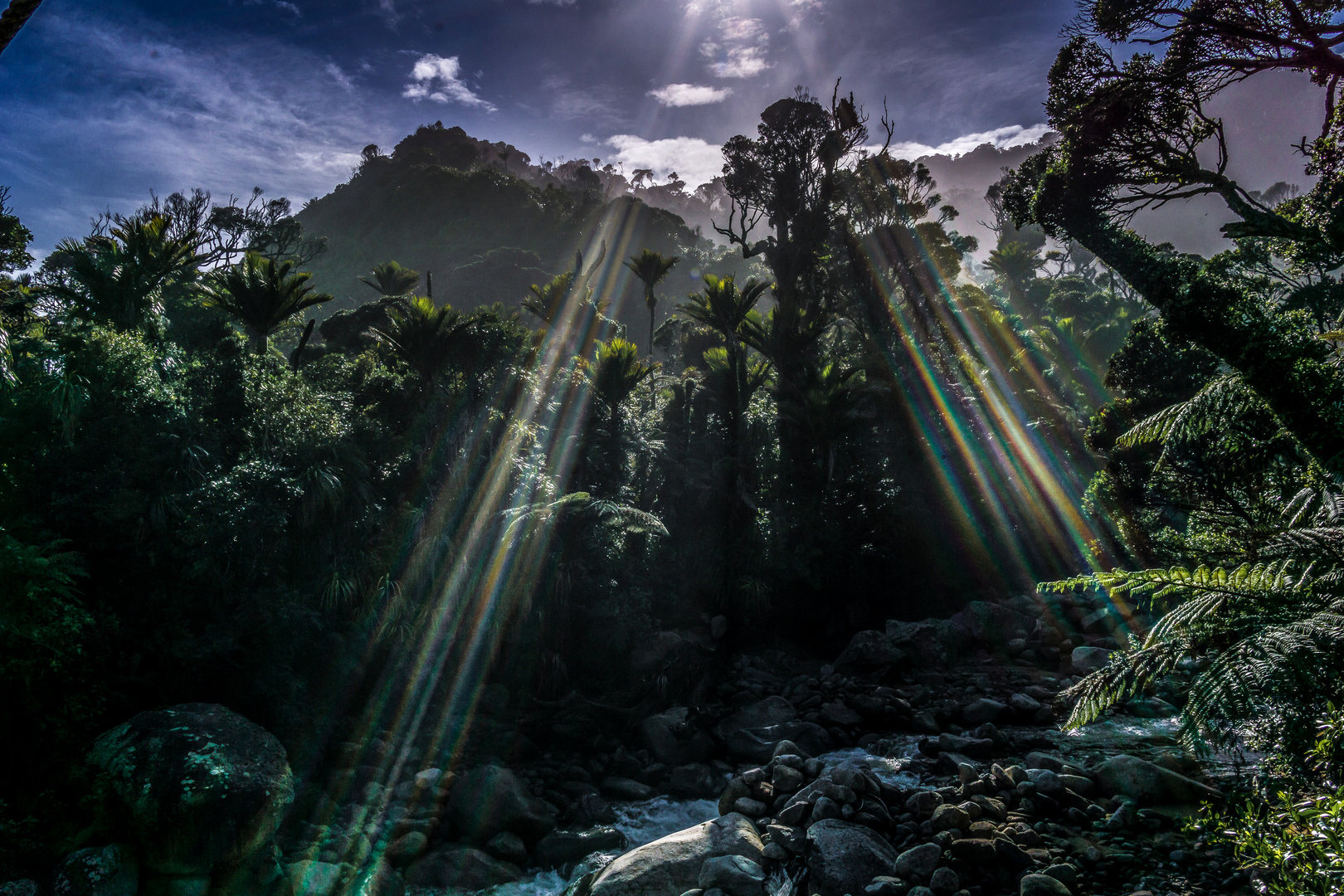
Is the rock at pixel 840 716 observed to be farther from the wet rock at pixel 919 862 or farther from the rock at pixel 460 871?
the rock at pixel 460 871

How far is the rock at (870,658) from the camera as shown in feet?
43.9

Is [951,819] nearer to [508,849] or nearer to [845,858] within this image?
[845,858]

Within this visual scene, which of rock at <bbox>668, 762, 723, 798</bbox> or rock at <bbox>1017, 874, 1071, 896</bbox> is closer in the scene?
rock at <bbox>1017, 874, 1071, 896</bbox>

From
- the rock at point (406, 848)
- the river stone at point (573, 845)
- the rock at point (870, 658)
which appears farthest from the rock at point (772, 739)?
the rock at point (406, 848)

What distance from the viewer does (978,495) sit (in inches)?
790

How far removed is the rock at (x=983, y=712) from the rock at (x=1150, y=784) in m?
3.53

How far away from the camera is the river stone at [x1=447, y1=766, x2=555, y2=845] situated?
8.46 meters

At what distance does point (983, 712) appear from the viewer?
33.4ft

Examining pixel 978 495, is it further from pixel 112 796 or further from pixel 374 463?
pixel 112 796

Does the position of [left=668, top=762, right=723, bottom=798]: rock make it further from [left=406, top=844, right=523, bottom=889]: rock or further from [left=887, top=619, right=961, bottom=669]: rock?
[left=887, top=619, right=961, bottom=669]: rock

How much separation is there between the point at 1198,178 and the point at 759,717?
10716 millimetres

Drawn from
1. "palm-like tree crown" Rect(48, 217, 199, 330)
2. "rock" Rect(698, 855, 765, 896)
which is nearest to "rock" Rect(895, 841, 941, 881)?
"rock" Rect(698, 855, 765, 896)

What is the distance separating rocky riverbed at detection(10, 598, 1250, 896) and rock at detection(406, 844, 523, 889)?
0.07ft

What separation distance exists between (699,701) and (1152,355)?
13.1 m
